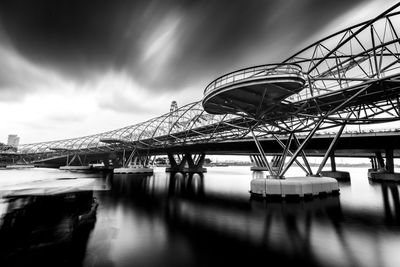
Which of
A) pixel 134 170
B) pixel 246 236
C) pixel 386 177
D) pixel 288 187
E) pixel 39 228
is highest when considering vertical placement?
pixel 39 228

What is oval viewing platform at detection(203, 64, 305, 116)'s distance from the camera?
18.0m

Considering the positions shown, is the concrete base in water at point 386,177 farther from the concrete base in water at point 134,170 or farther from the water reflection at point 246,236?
the concrete base in water at point 134,170

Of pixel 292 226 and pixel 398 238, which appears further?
pixel 292 226

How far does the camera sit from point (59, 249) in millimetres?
8352

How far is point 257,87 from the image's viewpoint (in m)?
19.9

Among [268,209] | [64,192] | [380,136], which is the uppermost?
[380,136]

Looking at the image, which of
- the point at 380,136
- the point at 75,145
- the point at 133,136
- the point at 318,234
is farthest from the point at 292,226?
the point at 75,145

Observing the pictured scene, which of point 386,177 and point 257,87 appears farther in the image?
point 386,177

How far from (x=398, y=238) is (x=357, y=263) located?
18.3 feet

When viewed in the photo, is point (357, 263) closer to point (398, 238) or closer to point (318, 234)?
point (318, 234)

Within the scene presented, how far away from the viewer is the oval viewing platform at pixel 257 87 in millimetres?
17984

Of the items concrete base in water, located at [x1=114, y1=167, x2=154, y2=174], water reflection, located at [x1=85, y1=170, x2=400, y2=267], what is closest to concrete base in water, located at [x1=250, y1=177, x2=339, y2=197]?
water reflection, located at [x1=85, y1=170, x2=400, y2=267]

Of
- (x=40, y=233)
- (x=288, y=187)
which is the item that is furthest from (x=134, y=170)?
(x=40, y=233)

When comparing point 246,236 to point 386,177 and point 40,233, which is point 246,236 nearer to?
point 40,233
